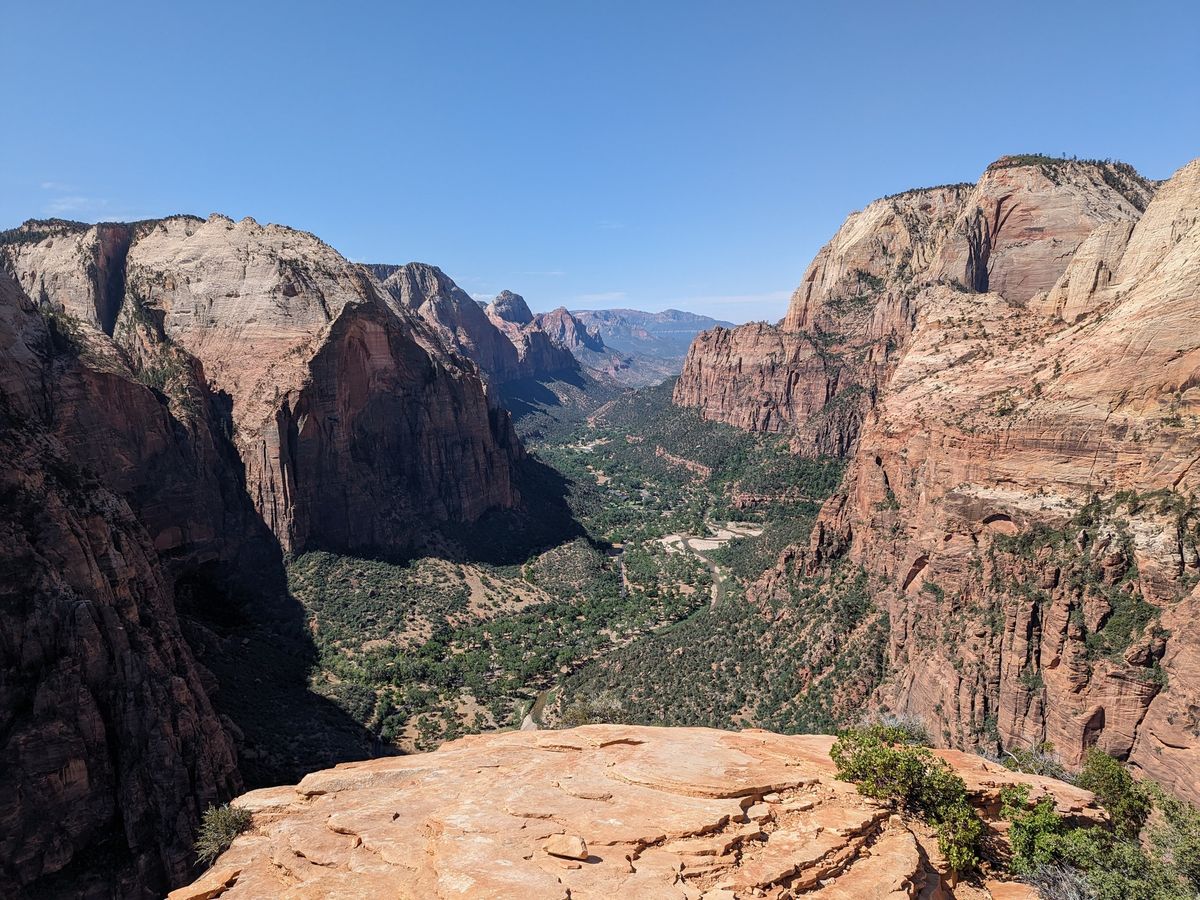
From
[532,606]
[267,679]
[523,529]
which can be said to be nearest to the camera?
[267,679]

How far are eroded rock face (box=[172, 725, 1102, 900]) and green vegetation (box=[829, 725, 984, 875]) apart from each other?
1.80 feet

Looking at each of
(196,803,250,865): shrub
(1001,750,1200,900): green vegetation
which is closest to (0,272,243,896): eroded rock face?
(196,803,250,865): shrub

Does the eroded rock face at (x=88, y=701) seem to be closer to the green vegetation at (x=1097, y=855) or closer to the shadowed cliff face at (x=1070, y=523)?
the green vegetation at (x=1097, y=855)

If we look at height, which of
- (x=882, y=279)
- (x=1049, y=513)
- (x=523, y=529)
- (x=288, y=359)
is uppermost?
(x=882, y=279)

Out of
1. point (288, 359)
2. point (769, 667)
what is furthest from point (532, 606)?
point (288, 359)

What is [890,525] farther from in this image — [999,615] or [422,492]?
[422,492]

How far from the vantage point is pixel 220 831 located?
88.0 feet

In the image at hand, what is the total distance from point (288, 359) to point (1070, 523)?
288ft

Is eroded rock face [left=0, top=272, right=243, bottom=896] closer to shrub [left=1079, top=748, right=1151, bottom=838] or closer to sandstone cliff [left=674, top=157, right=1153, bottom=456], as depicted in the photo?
shrub [left=1079, top=748, right=1151, bottom=838]

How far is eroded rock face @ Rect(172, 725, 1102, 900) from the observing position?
58.0ft

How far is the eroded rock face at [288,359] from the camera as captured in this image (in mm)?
82000

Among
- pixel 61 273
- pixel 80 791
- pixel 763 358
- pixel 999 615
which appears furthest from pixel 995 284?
pixel 61 273

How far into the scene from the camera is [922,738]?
35906 millimetres

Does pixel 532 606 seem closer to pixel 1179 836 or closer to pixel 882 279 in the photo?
pixel 1179 836
